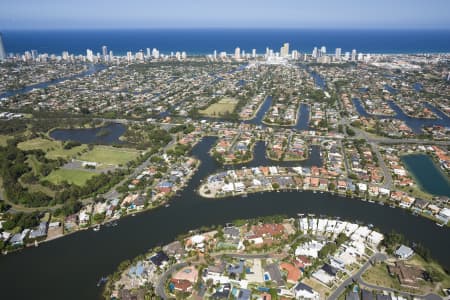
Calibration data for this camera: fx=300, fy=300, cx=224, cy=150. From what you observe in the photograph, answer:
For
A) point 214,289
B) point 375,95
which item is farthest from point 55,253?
point 375,95

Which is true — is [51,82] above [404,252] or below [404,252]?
above

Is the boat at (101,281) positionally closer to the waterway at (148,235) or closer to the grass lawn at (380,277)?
the waterway at (148,235)


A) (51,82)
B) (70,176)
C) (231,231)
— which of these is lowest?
(231,231)

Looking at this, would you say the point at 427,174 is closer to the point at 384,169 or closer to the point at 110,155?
the point at 384,169

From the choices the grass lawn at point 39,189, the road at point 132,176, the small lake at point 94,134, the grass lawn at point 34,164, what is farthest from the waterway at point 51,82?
the road at point 132,176

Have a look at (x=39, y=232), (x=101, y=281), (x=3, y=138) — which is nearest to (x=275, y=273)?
(x=101, y=281)
